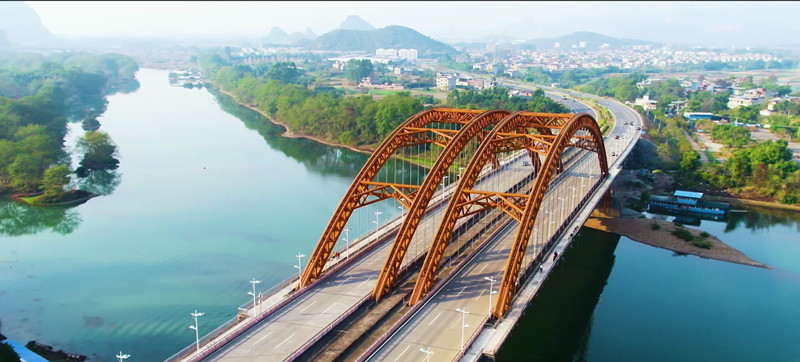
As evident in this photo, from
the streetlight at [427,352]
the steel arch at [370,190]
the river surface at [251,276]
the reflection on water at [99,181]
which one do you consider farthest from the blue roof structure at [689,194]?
the reflection on water at [99,181]

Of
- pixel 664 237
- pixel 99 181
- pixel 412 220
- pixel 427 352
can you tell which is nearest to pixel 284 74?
pixel 99 181

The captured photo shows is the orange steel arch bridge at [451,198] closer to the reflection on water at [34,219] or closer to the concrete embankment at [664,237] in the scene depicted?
the concrete embankment at [664,237]

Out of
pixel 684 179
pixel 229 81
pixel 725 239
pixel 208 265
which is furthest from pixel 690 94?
pixel 208 265

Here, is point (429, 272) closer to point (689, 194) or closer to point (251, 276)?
point (251, 276)

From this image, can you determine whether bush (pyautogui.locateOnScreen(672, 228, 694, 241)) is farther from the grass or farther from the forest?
the forest

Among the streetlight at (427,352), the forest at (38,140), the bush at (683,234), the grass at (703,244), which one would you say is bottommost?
the grass at (703,244)

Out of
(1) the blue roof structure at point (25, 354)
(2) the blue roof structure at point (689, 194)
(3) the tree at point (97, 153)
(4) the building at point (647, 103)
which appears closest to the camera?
(1) the blue roof structure at point (25, 354)

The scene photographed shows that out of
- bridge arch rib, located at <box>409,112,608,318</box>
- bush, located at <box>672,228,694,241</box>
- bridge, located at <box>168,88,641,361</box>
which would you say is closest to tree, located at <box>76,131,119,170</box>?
bridge, located at <box>168,88,641,361</box>
